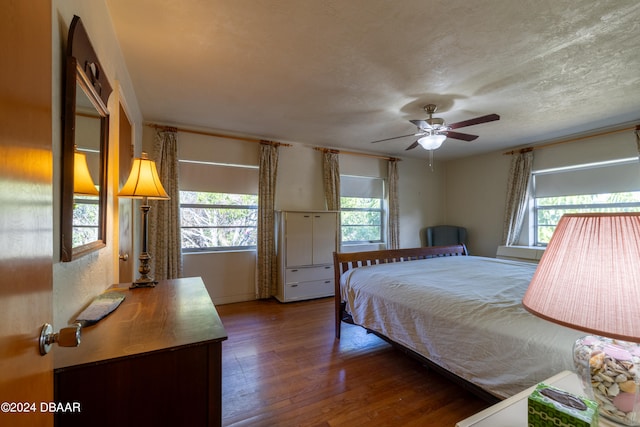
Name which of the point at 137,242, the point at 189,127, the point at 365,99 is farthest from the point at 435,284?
the point at 189,127

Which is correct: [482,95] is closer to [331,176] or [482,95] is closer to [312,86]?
[312,86]

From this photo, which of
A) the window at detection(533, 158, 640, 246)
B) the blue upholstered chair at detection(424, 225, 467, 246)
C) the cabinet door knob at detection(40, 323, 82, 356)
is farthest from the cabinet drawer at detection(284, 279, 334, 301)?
the cabinet door knob at detection(40, 323, 82, 356)

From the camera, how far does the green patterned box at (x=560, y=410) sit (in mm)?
708

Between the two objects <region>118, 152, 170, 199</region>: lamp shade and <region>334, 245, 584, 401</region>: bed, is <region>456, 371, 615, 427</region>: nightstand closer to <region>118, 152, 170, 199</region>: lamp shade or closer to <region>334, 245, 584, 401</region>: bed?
<region>334, 245, 584, 401</region>: bed

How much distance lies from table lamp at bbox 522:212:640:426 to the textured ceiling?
1.64 metres

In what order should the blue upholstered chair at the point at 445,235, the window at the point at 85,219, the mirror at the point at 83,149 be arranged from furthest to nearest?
1. the blue upholstered chair at the point at 445,235
2. the window at the point at 85,219
3. the mirror at the point at 83,149

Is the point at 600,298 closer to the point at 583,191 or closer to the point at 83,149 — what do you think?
the point at 83,149

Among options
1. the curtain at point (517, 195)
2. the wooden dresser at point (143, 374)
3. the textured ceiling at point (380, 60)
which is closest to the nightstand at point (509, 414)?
the wooden dresser at point (143, 374)

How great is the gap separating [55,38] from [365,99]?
255 cm

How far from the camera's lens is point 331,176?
4.91m

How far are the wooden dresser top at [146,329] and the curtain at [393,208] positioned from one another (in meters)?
4.36

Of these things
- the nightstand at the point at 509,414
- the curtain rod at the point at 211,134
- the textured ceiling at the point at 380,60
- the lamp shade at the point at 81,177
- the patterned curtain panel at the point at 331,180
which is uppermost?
the textured ceiling at the point at 380,60

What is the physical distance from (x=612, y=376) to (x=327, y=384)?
1.79 m

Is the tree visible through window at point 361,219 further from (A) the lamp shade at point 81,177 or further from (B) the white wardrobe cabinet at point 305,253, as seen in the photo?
(A) the lamp shade at point 81,177
